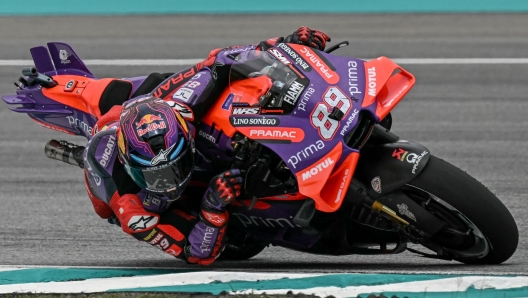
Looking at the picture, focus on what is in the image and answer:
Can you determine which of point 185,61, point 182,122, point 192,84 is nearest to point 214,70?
point 192,84

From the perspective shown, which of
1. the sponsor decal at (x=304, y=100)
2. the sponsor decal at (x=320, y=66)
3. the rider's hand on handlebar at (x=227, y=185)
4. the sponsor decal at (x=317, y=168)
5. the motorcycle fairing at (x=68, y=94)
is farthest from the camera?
the motorcycle fairing at (x=68, y=94)

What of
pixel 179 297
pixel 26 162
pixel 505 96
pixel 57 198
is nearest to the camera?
pixel 179 297

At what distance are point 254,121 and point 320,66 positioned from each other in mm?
445

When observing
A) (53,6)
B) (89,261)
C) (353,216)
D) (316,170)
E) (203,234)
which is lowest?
(53,6)

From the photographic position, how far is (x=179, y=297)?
13.5 ft

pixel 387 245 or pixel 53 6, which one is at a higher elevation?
pixel 387 245

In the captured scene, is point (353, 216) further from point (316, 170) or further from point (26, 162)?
point (26, 162)

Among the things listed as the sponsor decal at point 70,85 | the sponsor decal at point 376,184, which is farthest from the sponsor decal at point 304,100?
the sponsor decal at point 70,85

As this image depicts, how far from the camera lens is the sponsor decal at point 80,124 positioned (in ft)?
18.4

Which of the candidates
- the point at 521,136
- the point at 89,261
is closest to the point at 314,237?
the point at 89,261

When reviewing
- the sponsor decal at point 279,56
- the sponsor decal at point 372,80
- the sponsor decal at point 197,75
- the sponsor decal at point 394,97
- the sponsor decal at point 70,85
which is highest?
the sponsor decal at point 372,80

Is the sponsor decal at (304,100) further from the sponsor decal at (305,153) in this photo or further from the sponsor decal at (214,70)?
the sponsor decal at (214,70)

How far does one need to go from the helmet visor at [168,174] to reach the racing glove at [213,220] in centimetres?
16

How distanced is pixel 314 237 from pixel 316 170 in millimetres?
770
